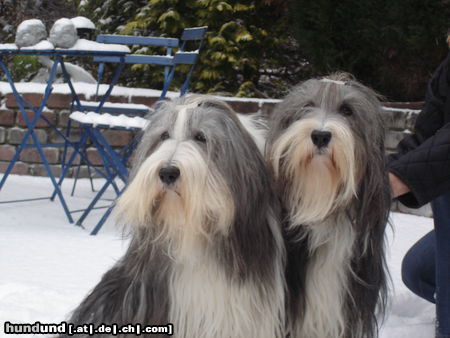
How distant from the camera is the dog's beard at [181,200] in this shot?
1768 millimetres

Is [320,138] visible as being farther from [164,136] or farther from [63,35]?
[63,35]

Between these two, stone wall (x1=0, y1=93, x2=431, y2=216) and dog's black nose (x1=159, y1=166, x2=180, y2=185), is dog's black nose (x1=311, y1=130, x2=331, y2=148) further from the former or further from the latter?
stone wall (x1=0, y1=93, x2=431, y2=216)

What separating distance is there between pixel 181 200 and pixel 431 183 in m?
0.92

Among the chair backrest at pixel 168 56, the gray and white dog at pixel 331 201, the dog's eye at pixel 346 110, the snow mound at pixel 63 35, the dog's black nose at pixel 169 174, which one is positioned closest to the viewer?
the dog's black nose at pixel 169 174

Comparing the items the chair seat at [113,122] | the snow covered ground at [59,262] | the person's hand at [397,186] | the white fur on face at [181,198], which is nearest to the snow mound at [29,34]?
the chair seat at [113,122]

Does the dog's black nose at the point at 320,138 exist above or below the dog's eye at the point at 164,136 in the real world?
above

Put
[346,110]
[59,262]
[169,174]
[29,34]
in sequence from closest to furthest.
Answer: [169,174] → [346,110] → [59,262] → [29,34]

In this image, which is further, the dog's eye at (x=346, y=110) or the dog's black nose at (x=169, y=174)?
the dog's eye at (x=346, y=110)

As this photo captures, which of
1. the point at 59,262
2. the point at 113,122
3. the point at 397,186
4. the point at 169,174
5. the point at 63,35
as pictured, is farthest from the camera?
the point at 63,35

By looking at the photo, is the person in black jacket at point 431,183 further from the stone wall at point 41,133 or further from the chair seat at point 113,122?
the stone wall at point 41,133

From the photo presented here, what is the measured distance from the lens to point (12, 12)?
9352 mm

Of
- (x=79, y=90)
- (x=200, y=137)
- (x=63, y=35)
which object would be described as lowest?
(x=79, y=90)

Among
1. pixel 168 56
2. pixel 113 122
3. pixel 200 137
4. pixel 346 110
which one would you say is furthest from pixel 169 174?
pixel 168 56

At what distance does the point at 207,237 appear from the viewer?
185cm
